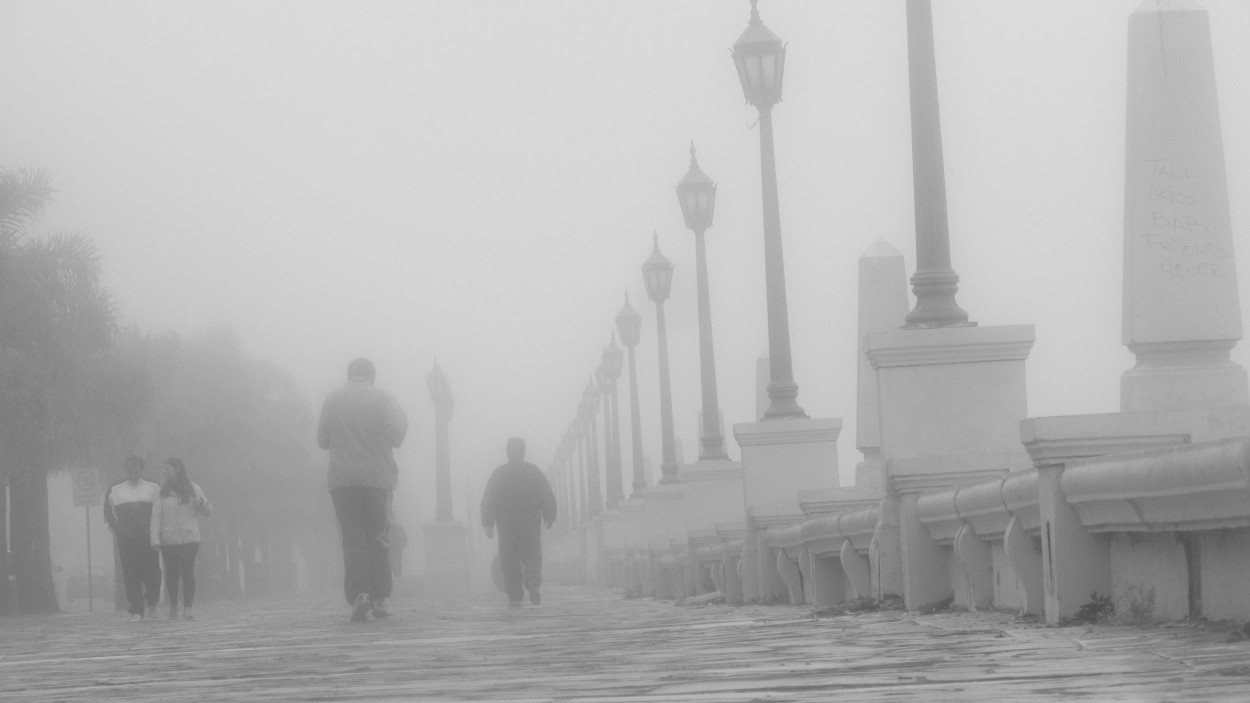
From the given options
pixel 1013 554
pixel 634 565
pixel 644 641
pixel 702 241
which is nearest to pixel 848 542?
pixel 644 641

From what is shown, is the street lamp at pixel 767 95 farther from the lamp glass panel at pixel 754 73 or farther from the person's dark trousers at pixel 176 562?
the person's dark trousers at pixel 176 562

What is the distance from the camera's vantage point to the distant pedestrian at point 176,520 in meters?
20.7

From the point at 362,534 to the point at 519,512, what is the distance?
6.21 m

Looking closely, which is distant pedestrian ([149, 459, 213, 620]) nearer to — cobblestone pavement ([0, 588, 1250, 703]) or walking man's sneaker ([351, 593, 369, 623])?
walking man's sneaker ([351, 593, 369, 623])

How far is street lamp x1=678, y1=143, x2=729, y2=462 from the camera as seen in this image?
1097 inches

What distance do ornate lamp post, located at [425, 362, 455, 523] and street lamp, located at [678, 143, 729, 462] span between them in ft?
110

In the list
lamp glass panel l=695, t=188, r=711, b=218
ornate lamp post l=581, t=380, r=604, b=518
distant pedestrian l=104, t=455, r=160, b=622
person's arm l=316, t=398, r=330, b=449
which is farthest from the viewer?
ornate lamp post l=581, t=380, r=604, b=518

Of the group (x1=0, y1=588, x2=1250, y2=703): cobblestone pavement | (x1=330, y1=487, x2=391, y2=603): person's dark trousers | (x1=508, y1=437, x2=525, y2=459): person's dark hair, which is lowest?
(x1=0, y1=588, x2=1250, y2=703): cobblestone pavement

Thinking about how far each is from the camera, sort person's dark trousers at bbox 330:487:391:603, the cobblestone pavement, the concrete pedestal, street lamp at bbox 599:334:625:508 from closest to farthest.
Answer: the cobblestone pavement, the concrete pedestal, person's dark trousers at bbox 330:487:391:603, street lamp at bbox 599:334:625:508

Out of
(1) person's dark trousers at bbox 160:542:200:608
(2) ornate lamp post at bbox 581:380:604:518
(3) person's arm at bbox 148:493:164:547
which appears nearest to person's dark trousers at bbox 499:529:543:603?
(1) person's dark trousers at bbox 160:542:200:608

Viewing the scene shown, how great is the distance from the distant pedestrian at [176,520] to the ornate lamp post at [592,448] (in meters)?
39.7

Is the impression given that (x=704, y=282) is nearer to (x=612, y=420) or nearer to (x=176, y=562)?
(x=176, y=562)

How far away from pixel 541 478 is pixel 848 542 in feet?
30.8

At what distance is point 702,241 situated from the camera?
28344 millimetres
